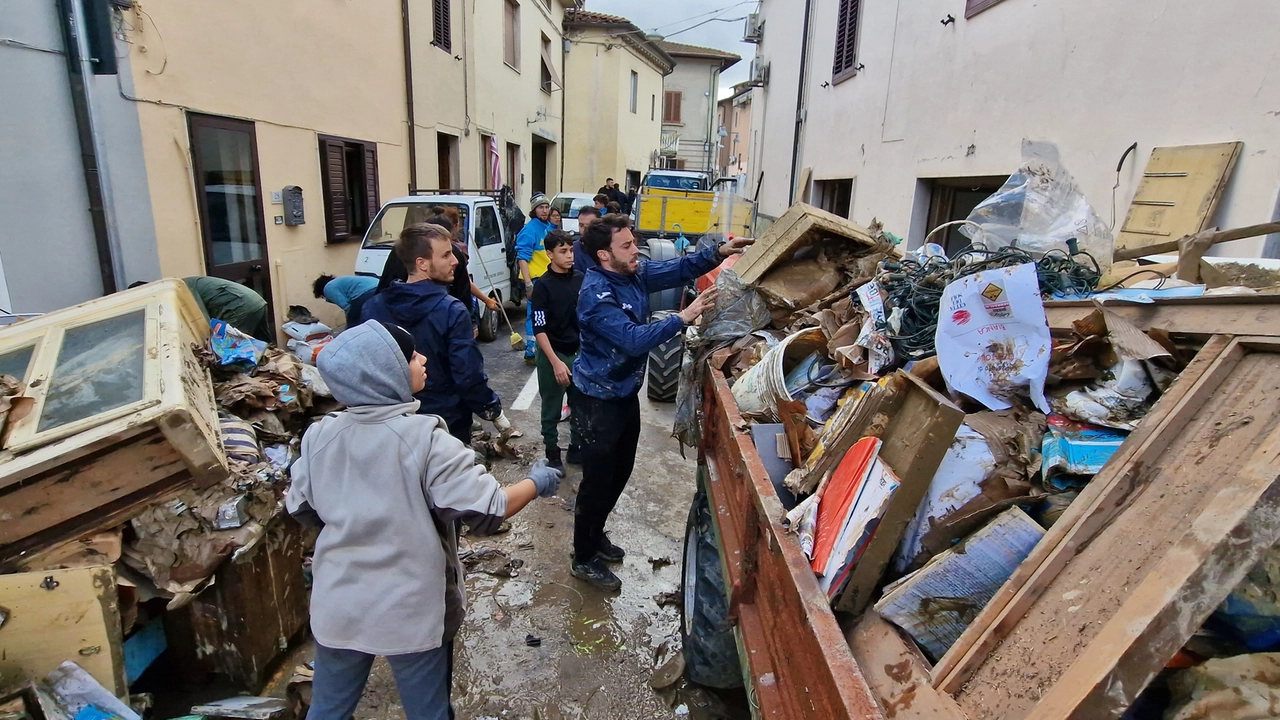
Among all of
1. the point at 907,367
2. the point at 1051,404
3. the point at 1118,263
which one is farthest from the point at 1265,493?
the point at 1118,263

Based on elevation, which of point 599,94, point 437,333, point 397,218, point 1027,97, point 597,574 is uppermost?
point 599,94

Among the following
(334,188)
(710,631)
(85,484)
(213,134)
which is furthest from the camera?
(334,188)

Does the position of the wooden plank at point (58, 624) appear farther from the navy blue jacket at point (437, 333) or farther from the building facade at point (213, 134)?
the building facade at point (213, 134)

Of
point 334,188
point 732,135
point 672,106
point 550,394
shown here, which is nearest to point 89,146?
point 334,188

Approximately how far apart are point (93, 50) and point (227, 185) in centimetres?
199

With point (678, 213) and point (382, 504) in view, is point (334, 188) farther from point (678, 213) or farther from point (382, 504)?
point (382, 504)

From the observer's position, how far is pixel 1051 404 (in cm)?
191

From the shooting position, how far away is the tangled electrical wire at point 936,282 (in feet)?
7.88

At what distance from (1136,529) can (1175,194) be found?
3259 millimetres

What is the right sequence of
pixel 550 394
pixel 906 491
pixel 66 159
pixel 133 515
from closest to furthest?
1. pixel 906 491
2. pixel 133 515
3. pixel 550 394
4. pixel 66 159

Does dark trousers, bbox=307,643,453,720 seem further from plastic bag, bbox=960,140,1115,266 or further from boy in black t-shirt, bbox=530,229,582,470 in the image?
plastic bag, bbox=960,140,1115,266

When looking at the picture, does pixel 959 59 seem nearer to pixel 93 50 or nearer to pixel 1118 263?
pixel 1118 263

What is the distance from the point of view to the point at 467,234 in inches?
313

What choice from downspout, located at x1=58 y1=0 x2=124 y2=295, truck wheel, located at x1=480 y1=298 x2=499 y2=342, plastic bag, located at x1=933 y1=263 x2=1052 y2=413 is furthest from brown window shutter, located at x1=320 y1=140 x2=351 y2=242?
plastic bag, located at x1=933 y1=263 x2=1052 y2=413
